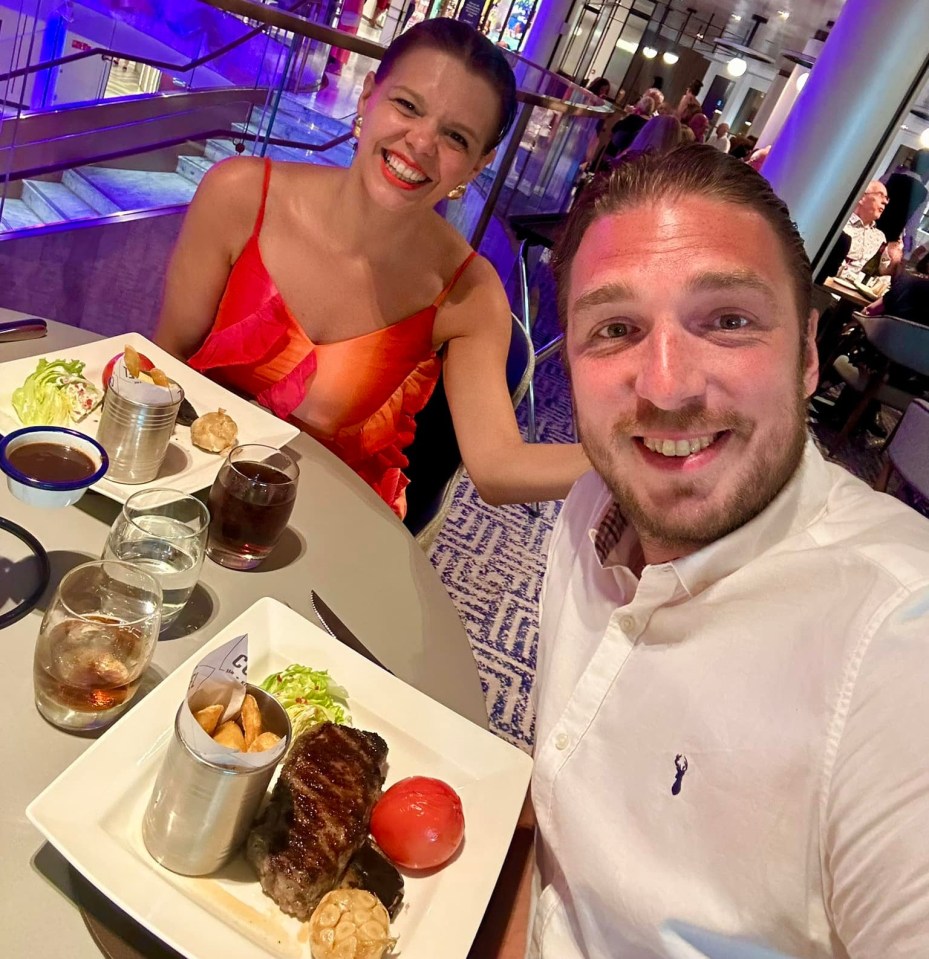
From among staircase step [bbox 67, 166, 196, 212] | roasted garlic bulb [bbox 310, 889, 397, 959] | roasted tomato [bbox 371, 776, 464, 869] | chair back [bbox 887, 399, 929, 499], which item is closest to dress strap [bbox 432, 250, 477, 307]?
roasted tomato [bbox 371, 776, 464, 869]

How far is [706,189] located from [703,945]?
3.27ft

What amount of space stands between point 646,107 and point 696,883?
1206 cm

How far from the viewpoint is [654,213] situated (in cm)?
116

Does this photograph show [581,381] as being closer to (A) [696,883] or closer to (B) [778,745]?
(B) [778,745]

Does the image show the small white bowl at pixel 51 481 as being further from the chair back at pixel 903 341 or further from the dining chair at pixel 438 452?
the chair back at pixel 903 341

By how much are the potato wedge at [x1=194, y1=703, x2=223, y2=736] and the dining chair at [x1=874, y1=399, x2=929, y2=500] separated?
14.0 ft

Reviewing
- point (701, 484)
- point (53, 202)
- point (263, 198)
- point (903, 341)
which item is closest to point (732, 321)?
point (701, 484)

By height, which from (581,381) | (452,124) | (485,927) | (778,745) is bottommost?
(485,927)

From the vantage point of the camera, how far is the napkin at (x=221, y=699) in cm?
76

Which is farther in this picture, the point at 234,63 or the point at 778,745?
the point at 234,63

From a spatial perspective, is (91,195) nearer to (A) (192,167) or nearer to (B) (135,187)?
(B) (135,187)

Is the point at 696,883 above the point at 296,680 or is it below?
above

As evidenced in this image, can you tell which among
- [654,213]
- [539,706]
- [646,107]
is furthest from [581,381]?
[646,107]

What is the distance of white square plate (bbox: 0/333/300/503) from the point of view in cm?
137
